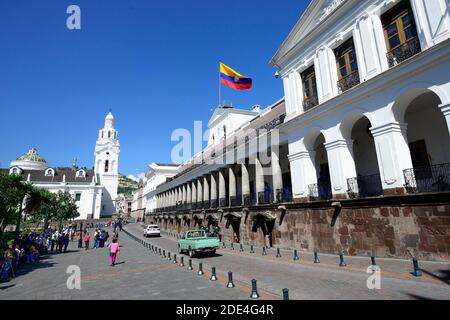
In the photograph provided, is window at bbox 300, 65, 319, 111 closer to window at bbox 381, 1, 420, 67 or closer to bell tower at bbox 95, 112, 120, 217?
window at bbox 381, 1, 420, 67

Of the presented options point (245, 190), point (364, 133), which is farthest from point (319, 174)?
point (245, 190)

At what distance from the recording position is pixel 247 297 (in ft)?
25.3

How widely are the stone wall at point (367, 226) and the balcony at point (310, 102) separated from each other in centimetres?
672

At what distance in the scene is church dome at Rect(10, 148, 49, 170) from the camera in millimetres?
85562

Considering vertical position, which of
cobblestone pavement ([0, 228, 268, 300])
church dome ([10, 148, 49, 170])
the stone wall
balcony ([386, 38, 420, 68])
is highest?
church dome ([10, 148, 49, 170])

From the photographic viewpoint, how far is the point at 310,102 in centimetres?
1798

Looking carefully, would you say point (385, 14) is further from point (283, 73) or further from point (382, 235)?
point (382, 235)

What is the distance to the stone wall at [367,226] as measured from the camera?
1027 centimetres

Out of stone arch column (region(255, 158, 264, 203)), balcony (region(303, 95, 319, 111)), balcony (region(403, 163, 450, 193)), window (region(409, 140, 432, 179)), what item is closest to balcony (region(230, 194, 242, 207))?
stone arch column (region(255, 158, 264, 203))

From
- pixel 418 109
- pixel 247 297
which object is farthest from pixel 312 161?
pixel 247 297

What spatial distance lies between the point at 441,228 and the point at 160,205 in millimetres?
55613

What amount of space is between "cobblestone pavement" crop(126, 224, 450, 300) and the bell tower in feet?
253

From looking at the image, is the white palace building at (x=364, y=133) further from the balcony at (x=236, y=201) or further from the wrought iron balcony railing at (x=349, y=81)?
the balcony at (x=236, y=201)

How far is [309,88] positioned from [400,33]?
6.49 m
